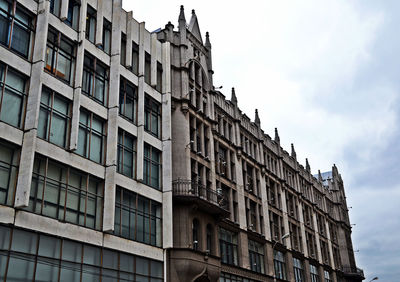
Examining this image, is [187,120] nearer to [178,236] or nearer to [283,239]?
[178,236]

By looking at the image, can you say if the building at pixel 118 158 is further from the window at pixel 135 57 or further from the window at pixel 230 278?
the window at pixel 230 278

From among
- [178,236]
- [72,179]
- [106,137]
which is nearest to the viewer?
[72,179]

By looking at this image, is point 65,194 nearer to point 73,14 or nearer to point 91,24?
point 73,14

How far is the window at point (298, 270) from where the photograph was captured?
58.5m

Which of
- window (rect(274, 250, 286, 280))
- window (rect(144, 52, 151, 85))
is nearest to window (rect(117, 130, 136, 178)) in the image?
window (rect(144, 52, 151, 85))

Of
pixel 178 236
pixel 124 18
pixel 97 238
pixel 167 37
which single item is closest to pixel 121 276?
pixel 97 238

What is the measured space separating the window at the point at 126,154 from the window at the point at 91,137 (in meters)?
1.78

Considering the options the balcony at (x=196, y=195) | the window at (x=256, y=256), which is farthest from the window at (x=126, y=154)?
the window at (x=256, y=256)

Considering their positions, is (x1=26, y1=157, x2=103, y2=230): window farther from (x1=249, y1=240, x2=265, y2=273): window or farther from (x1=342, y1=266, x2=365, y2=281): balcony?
(x1=342, y1=266, x2=365, y2=281): balcony

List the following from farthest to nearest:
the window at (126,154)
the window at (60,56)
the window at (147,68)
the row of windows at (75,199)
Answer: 1. the window at (147,68)
2. the window at (126,154)
3. the window at (60,56)
4. the row of windows at (75,199)

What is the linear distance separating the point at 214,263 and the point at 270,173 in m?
22.9

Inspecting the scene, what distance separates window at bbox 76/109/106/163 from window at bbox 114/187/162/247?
303 cm

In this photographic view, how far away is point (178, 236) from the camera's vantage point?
1433 inches

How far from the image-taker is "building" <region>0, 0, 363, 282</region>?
2609 centimetres
